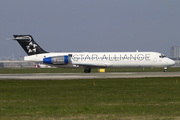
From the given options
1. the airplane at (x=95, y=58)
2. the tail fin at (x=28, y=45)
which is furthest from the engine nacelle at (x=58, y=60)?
the tail fin at (x=28, y=45)

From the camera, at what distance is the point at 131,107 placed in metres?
15.6

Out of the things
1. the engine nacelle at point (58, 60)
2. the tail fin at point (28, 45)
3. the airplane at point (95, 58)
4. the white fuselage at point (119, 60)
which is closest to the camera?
the white fuselage at point (119, 60)

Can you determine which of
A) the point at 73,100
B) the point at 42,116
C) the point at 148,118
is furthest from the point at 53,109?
the point at 148,118

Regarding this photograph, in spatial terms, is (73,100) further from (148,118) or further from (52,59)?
(52,59)

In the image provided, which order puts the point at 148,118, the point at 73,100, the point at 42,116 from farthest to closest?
the point at 73,100 < the point at 42,116 < the point at 148,118

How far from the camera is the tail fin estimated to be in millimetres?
59312

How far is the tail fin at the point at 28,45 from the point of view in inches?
2335

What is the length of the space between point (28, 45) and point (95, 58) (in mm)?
13200

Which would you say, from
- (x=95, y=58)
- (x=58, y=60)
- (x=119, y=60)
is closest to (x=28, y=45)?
(x=58, y=60)

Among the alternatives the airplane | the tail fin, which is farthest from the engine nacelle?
the tail fin

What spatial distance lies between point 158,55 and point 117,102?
138 ft

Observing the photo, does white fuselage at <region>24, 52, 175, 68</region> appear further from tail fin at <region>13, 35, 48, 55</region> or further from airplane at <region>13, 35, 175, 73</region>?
tail fin at <region>13, 35, 48, 55</region>

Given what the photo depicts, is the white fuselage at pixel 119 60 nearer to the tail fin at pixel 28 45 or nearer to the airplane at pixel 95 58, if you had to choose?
the airplane at pixel 95 58

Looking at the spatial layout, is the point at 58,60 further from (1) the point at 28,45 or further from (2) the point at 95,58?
(2) the point at 95,58
